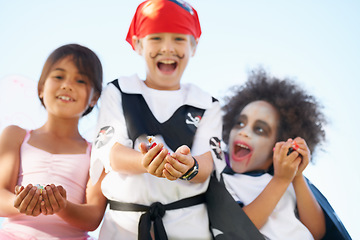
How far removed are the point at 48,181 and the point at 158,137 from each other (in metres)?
0.59

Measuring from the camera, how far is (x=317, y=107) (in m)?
2.46

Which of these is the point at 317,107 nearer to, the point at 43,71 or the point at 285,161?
the point at 285,161

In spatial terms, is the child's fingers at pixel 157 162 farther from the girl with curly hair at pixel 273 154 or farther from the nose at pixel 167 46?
the nose at pixel 167 46

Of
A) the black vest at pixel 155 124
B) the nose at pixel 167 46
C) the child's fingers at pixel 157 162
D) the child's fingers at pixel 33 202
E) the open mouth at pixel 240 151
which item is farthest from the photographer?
the open mouth at pixel 240 151

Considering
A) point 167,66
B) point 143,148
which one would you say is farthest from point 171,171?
point 167,66

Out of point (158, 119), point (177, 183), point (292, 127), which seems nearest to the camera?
point (177, 183)

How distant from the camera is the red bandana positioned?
1825 mm

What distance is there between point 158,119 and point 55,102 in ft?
1.85

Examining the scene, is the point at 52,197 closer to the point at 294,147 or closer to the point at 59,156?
the point at 59,156

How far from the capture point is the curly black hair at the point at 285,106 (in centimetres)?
234

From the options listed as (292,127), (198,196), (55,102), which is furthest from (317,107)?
(55,102)

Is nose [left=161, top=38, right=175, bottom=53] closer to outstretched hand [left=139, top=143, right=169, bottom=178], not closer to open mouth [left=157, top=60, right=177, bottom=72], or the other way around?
open mouth [left=157, top=60, right=177, bottom=72]

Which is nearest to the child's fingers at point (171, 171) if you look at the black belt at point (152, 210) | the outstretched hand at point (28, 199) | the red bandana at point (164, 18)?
the black belt at point (152, 210)

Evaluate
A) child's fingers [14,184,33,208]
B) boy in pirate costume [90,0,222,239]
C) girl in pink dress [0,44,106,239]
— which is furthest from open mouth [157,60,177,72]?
child's fingers [14,184,33,208]
